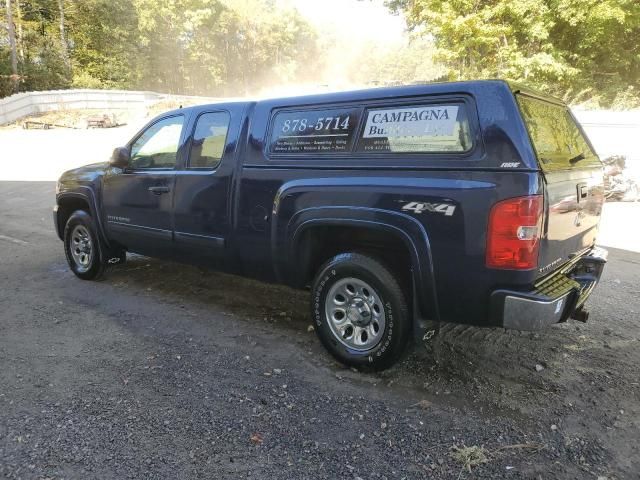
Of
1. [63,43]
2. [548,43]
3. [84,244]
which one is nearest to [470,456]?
[84,244]

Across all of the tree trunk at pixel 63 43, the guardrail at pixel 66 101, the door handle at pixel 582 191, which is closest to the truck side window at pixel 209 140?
the door handle at pixel 582 191

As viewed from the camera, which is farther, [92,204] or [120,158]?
[92,204]

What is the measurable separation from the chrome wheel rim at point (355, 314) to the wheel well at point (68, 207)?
11.0 feet

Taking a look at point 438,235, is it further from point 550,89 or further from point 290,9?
point 290,9

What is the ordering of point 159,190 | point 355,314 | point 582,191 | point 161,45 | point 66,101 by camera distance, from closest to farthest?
1. point 582,191
2. point 355,314
3. point 159,190
4. point 66,101
5. point 161,45

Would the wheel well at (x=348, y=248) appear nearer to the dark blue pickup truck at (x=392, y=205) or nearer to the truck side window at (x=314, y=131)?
the dark blue pickup truck at (x=392, y=205)

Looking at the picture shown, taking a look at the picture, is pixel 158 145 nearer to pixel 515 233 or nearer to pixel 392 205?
pixel 392 205

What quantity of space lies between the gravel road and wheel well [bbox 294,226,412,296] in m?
0.66

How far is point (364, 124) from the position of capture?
3383mm

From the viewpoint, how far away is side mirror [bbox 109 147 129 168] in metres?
4.85

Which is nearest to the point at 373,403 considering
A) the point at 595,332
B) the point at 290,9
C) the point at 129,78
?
the point at 595,332

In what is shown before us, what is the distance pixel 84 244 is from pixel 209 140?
90.5 inches

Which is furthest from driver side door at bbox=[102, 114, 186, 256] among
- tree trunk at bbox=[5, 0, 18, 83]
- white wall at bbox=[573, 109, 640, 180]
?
tree trunk at bbox=[5, 0, 18, 83]

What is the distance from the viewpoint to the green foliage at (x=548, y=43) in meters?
18.3
